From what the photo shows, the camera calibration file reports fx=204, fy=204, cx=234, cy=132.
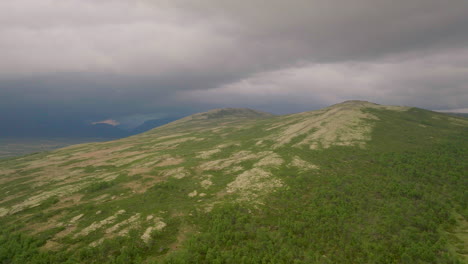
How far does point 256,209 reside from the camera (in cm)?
4078

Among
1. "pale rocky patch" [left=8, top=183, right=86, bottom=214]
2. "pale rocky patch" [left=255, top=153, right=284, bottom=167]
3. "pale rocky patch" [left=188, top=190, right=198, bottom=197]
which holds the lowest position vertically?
"pale rocky patch" [left=8, top=183, right=86, bottom=214]

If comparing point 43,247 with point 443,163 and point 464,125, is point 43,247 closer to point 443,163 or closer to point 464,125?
point 443,163

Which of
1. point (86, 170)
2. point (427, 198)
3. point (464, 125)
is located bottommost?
point (86, 170)

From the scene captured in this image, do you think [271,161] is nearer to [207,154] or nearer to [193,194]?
[193,194]

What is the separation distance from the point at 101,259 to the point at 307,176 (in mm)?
47709

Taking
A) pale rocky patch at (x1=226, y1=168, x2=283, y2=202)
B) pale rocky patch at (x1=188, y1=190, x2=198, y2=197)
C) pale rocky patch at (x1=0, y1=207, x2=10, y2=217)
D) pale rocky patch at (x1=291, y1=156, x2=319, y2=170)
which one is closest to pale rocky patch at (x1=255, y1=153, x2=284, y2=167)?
pale rocky patch at (x1=291, y1=156, x2=319, y2=170)

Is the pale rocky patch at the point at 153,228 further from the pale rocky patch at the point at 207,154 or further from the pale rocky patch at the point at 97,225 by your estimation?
the pale rocky patch at the point at 207,154

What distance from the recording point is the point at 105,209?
4294cm

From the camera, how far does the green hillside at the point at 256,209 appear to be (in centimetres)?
2900

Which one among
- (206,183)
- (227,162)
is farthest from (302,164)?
(206,183)

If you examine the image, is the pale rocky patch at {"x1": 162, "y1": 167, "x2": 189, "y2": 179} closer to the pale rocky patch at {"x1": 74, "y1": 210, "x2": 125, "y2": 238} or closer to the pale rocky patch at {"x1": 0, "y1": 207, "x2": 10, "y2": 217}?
the pale rocky patch at {"x1": 74, "y1": 210, "x2": 125, "y2": 238}

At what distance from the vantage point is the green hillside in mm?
29000

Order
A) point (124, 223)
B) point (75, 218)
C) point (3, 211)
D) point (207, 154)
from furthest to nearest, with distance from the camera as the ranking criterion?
point (207, 154)
point (3, 211)
point (75, 218)
point (124, 223)

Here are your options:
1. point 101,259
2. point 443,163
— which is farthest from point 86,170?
point 443,163
